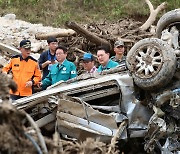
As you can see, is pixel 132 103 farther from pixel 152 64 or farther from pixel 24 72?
pixel 24 72

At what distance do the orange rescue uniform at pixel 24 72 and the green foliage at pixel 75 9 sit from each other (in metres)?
7.98

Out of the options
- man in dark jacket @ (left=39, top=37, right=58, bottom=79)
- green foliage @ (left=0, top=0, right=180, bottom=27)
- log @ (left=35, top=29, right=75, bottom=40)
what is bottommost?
green foliage @ (left=0, top=0, right=180, bottom=27)

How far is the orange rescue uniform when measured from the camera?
26.1 feet

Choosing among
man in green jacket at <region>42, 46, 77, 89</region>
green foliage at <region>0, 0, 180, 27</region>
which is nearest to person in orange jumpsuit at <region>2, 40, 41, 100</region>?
man in green jacket at <region>42, 46, 77, 89</region>

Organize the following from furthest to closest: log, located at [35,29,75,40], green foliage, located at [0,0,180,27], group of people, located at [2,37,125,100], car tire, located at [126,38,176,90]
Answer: green foliage, located at [0,0,180,27] < log, located at [35,29,75,40] < group of people, located at [2,37,125,100] < car tire, located at [126,38,176,90]

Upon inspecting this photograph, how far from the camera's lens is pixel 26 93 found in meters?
7.96

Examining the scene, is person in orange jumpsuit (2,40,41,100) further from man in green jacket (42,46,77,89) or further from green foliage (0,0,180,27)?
green foliage (0,0,180,27)

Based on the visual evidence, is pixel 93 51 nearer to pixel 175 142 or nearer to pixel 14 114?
pixel 175 142

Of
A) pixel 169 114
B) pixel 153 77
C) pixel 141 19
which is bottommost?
A: pixel 141 19

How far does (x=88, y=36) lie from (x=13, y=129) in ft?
27.2

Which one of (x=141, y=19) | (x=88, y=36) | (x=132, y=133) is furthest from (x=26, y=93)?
(x=141, y=19)

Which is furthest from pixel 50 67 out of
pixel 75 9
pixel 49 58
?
pixel 75 9

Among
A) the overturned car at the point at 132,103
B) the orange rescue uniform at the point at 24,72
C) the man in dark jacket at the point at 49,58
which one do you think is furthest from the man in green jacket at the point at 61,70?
the overturned car at the point at 132,103

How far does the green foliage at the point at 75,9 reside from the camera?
1672cm
